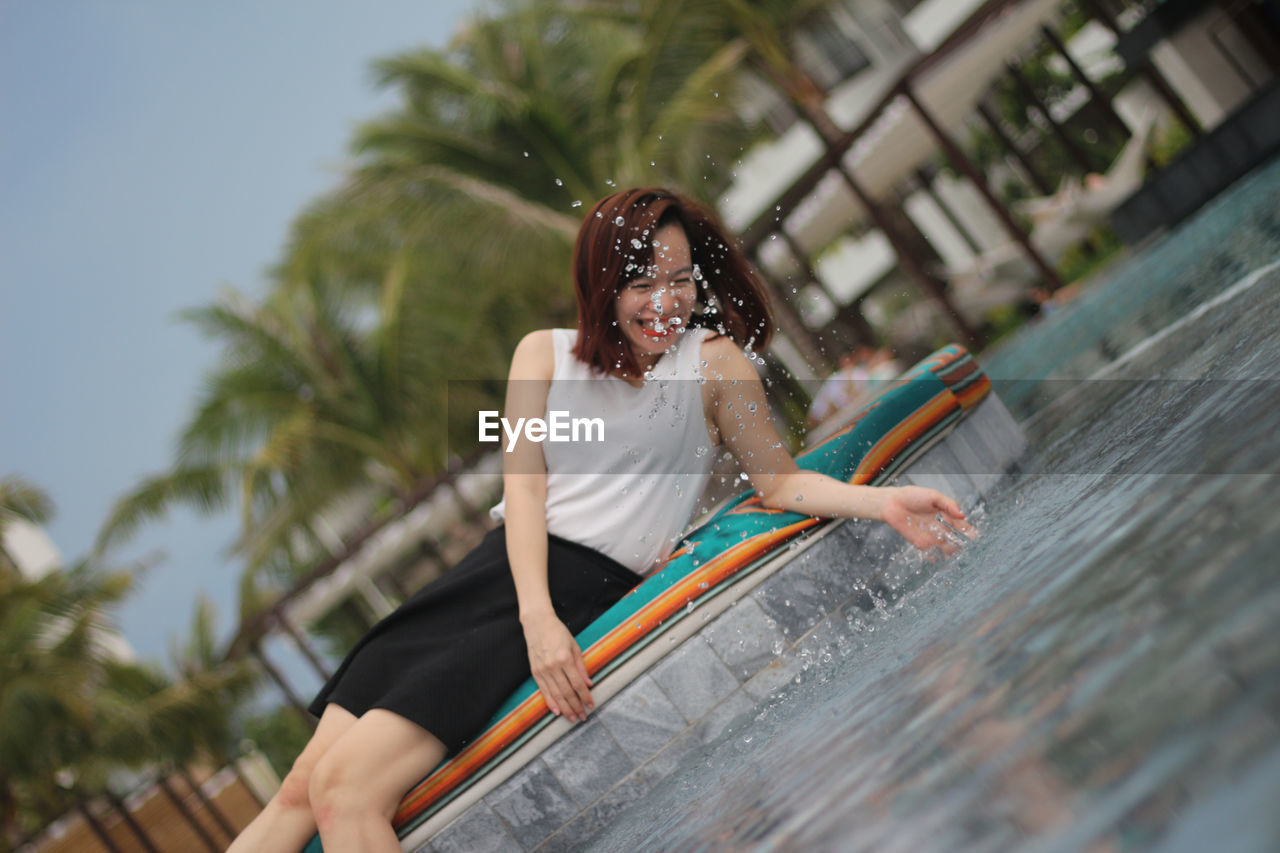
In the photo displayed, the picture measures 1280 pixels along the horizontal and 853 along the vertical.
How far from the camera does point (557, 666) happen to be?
293 cm

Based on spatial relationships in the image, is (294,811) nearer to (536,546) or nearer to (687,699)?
(536,546)

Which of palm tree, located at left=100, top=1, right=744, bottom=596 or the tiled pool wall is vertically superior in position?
palm tree, located at left=100, top=1, right=744, bottom=596

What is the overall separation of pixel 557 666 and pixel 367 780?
22.1 inches

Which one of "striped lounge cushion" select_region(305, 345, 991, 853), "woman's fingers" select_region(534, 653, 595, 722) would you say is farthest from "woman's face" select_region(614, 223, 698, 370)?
"woman's fingers" select_region(534, 653, 595, 722)

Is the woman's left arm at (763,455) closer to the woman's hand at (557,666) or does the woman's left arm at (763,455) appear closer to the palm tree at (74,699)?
the woman's hand at (557,666)

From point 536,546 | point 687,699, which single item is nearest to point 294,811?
point 536,546

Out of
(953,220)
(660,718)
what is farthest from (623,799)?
(953,220)

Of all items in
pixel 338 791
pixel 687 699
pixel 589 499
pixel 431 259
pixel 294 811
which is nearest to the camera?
pixel 338 791

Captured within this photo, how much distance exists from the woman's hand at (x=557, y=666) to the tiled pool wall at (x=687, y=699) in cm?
9

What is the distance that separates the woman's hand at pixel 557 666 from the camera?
293 centimetres

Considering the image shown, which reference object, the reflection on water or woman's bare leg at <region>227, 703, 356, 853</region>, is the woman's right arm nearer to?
the reflection on water

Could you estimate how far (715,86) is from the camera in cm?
1165

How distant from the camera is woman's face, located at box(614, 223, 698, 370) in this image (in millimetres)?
3195

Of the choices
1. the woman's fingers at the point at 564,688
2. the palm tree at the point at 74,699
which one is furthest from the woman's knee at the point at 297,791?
A: the palm tree at the point at 74,699
